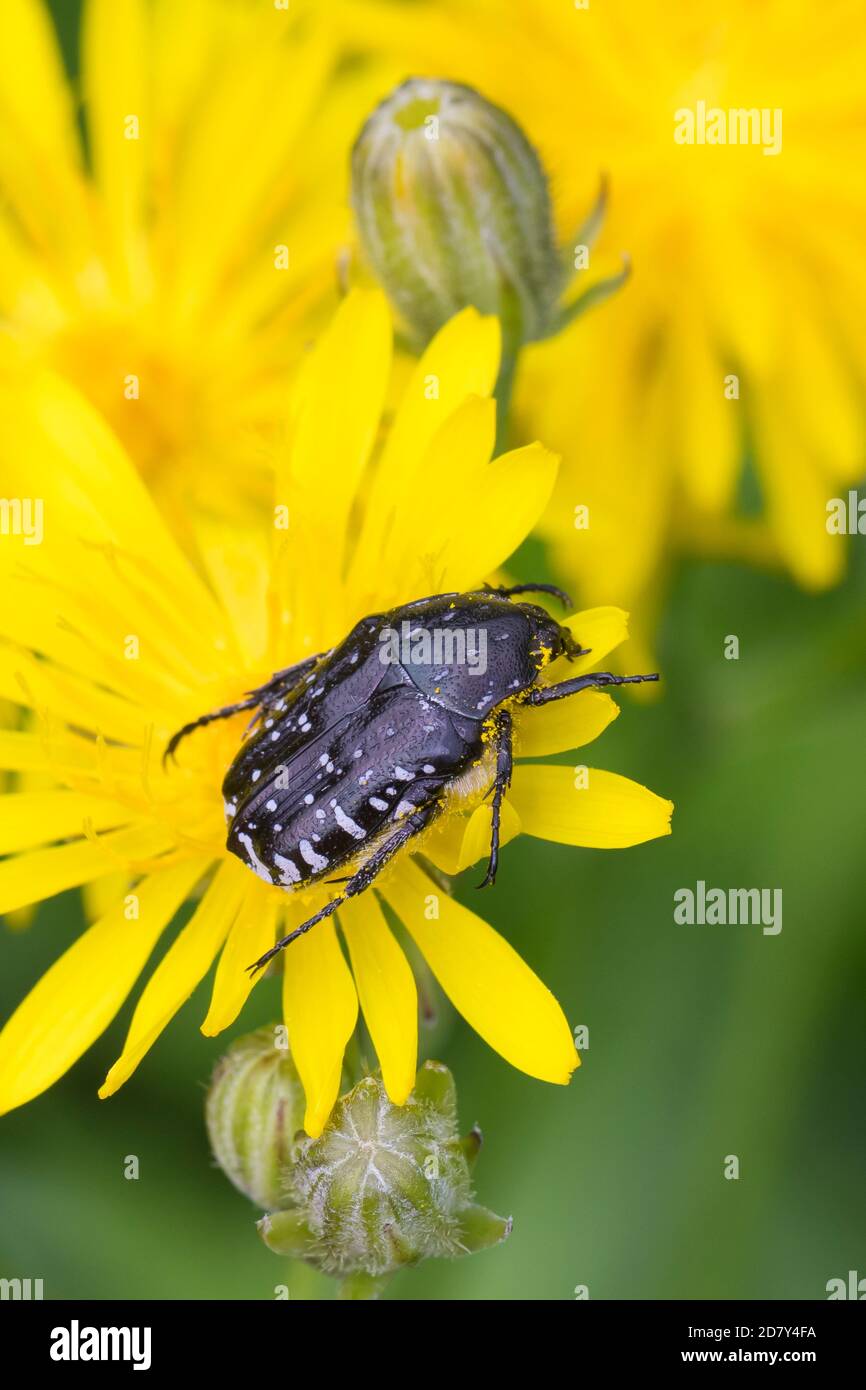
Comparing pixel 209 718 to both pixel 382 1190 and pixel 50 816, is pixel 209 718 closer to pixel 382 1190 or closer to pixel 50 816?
pixel 50 816

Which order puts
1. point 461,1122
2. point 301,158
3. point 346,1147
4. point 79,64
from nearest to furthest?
point 346,1147 < point 461,1122 < point 301,158 < point 79,64

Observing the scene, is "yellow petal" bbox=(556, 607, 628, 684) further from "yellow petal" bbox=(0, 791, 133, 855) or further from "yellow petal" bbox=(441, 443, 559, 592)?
"yellow petal" bbox=(0, 791, 133, 855)

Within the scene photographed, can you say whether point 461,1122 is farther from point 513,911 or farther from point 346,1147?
point 346,1147

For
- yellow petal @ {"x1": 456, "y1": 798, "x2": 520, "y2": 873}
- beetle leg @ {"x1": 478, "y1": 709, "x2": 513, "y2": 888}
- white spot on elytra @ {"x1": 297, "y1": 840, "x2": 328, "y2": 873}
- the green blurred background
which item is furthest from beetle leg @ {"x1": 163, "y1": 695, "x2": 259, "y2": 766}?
the green blurred background

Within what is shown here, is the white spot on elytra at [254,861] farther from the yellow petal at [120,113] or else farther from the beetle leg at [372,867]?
the yellow petal at [120,113]

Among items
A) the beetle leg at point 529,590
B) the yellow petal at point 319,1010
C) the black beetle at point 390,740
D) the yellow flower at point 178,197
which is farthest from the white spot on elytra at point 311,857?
the yellow flower at point 178,197

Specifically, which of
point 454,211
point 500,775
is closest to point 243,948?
point 500,775

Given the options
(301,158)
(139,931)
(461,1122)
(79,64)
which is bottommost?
(461,1122)

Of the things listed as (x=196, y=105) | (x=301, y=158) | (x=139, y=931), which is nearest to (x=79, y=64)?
(x=196, y=105)
